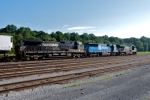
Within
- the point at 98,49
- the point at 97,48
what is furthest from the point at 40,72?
the point at 98,49

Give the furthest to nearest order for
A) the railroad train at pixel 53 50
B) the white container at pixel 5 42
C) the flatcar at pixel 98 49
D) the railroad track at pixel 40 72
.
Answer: the flatcar at pixel 98 49 → the railroad train at pixel 53 50 → the white container at pixel 5 42 → the railroad track at pixel 40 72

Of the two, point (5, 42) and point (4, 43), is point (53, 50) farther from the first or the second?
point (4, 43)

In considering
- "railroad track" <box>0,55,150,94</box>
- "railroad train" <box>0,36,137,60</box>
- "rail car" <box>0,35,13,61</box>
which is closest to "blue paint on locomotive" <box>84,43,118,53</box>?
"railroad train" <box>0,36,137,60</box>

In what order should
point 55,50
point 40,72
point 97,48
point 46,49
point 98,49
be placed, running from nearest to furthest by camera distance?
1. point 40,72
2. point 46,49
3. point 55,50
4. point 97,48
5. point 98,49

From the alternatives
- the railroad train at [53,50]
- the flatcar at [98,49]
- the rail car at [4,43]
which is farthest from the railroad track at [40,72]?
the flatcar at [98,49]

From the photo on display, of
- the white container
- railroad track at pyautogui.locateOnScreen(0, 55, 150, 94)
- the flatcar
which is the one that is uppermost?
the white container

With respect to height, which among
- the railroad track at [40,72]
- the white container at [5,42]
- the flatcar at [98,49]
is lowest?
the railroad track at [40,72]

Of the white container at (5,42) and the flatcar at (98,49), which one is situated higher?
the white container at (5,42)

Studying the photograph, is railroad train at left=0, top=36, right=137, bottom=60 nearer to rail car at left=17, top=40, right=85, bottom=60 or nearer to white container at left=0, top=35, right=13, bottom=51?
rail car at left=17, top=40, right=85, bottom=60

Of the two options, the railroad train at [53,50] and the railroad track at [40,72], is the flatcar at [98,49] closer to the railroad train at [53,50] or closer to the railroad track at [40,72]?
the railroad train at [53,50]

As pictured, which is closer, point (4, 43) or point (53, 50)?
point (4, 43)

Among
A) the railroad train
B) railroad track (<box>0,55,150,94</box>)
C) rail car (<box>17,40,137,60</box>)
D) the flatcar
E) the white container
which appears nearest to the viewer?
railroad track (<box>0,55,150,94</box>)

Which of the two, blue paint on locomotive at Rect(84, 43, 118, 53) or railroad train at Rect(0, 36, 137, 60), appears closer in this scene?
railroad train at Rect(0, 36, 137, 60)

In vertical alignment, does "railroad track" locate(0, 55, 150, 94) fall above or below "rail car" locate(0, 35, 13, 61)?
below
